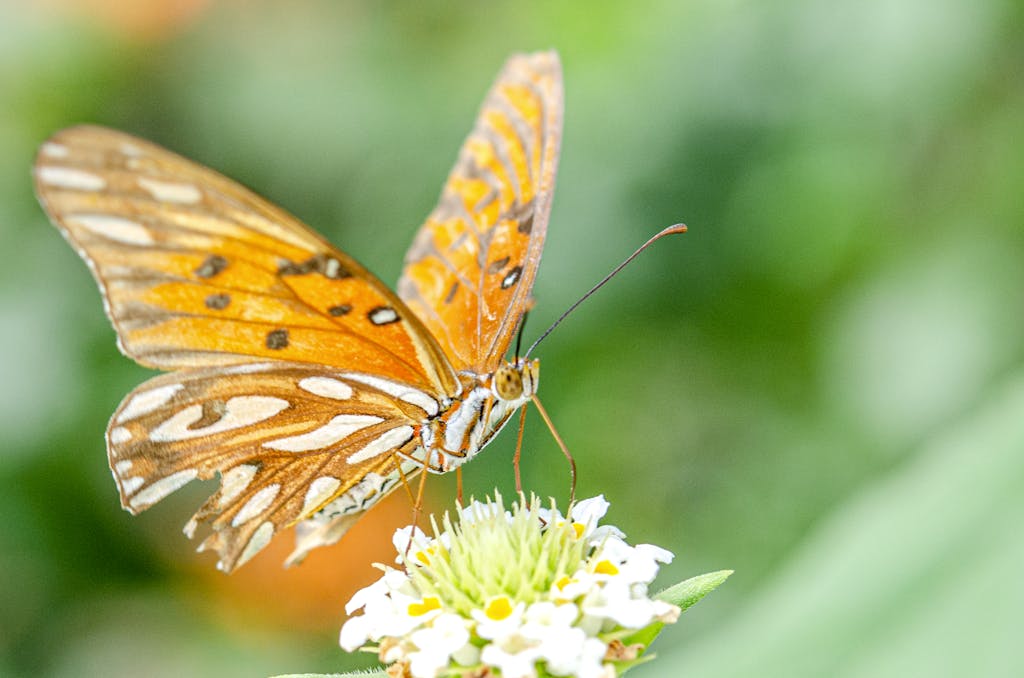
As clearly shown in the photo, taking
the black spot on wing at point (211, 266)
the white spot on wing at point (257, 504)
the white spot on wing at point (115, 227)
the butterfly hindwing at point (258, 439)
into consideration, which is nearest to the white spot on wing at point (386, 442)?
the butterfly hindwing at point (258, 439)

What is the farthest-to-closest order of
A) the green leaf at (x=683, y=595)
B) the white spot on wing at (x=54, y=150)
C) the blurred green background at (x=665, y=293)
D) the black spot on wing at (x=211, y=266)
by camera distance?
the blurred green background at (x=665, y=293) < the black spot on wing at (x=211, y=266) < the white spot on wing at (x=54, y=150) < the green leaf at (x=683, y=595)

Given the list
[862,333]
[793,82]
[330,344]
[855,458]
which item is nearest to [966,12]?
[793,82]

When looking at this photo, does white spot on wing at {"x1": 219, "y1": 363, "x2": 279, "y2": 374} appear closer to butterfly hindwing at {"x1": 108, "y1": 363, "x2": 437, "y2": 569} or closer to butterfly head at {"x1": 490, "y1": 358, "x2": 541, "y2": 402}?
butterfly hindwing at {"x1": 108, "y1": 363, "x2": 437, "y2": 569}

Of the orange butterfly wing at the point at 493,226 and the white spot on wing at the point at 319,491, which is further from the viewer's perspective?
the orange butterfly wing at the point at 493,226

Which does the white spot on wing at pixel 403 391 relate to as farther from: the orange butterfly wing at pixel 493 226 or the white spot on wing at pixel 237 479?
the white spot on wing at pixel 237 479

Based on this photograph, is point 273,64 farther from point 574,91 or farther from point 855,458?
point 855,458

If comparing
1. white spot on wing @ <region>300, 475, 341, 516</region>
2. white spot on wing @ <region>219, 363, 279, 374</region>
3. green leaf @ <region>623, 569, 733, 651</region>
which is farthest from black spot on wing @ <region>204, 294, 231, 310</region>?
green leaf @ <region>623, 569, 733, 651</region>

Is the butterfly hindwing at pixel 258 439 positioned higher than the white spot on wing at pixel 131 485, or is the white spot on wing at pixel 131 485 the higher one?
the butterfly hindwing at pixel 258 439
